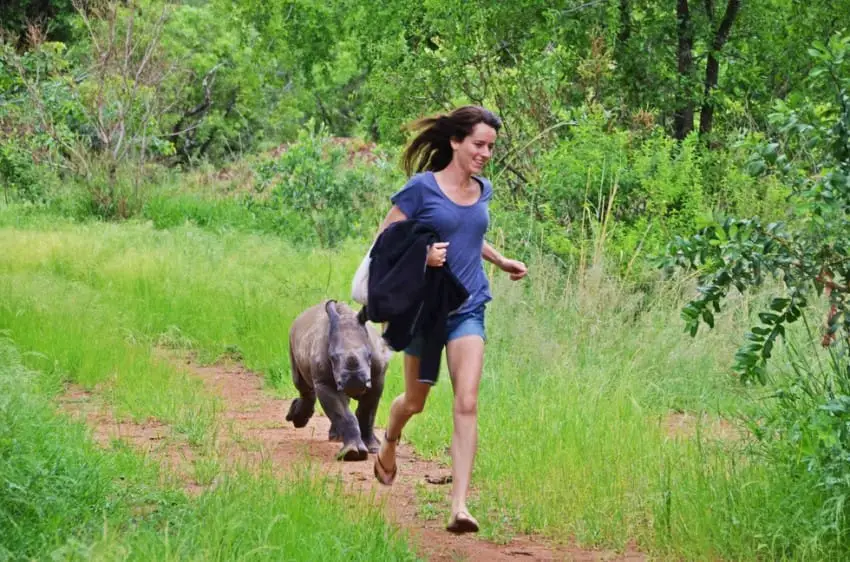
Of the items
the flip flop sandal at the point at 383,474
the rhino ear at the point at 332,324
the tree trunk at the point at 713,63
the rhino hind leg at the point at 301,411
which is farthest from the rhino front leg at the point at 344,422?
the tree trunk at the point at 713,63

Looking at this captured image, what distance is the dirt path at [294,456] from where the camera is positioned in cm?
698

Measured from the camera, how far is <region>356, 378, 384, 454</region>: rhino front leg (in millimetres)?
9117

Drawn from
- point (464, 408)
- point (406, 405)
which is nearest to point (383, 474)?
point (406, 405)

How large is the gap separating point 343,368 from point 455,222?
1867 millimetres

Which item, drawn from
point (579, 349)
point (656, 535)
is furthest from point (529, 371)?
point (656, 535)

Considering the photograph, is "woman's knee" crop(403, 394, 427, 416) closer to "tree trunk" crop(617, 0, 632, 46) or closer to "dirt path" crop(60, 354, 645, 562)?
"dirt path" crop(60, 354, 645, 562)

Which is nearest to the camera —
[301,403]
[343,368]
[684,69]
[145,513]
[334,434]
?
[145,513]

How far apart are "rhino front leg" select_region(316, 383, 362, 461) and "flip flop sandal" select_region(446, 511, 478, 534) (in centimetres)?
215

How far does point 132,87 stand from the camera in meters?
24.1

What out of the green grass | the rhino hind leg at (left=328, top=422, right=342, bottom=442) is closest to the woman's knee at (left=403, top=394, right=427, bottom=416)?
the green grass

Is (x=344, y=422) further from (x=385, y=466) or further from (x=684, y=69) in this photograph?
(x=684, y=69)

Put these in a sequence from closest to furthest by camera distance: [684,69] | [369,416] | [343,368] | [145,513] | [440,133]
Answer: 1. [145,513]
2. [440,133]
3. [343,368]
4. [369,416]
5. [684,69]

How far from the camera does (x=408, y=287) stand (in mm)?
6910

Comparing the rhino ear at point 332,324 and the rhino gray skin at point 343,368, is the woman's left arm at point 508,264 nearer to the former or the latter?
the rhino gray skin at point 343,368
